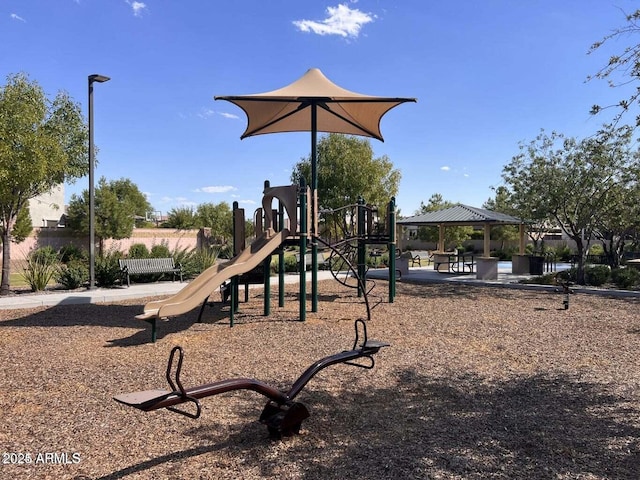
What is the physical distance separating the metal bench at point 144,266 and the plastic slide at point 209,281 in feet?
19.1

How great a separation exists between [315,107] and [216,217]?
43.5 metres

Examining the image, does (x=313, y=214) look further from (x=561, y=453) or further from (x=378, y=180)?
(x=378, y=180)

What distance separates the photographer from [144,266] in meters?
13.4

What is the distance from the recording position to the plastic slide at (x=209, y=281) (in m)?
6.53

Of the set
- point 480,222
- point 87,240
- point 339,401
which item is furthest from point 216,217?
point 339,401

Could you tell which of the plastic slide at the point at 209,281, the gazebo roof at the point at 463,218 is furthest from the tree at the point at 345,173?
the plastic slide at the point at 209,281

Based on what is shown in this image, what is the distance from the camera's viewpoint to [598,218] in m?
14.4

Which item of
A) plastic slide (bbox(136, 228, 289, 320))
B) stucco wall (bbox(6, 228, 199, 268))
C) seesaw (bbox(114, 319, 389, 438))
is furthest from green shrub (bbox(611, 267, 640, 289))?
stucco wall (bbox(6, 228, 199, 268))

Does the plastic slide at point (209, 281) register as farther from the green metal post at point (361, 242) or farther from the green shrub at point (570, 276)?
the green shrub at point (570, 276)

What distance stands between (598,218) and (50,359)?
47.4 ft

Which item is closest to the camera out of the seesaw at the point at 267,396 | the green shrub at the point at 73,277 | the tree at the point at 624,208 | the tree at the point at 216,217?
the seesaw at the point at 267,396

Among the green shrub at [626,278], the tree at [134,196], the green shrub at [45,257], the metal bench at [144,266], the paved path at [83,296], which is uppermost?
the tree at [134,196]

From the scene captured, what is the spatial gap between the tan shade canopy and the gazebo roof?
6.59 m

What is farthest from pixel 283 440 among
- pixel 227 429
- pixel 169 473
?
pixel 169 473
